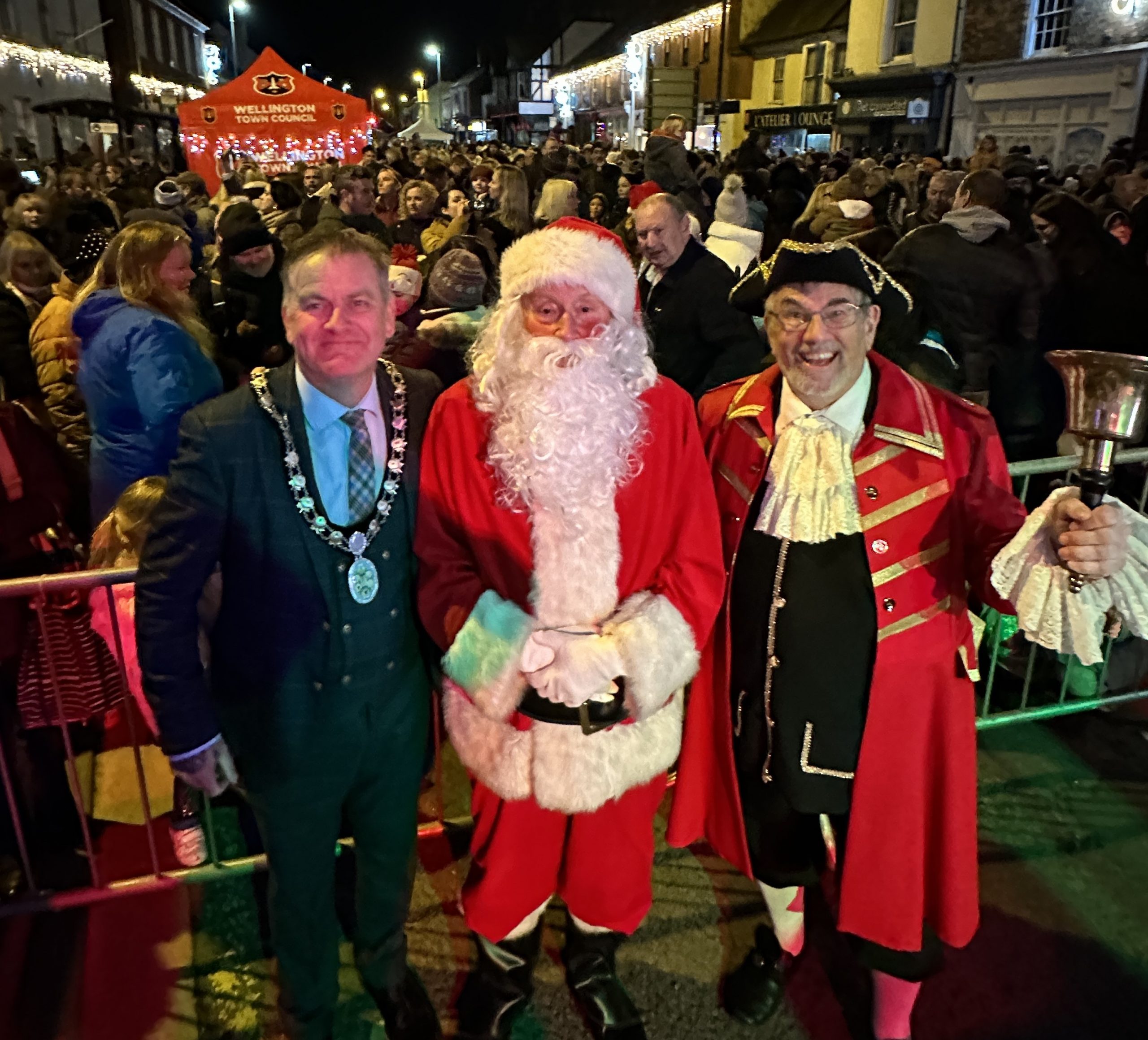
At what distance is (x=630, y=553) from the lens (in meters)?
2.39

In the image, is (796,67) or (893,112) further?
(796,67)

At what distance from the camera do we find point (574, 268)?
91.1 inches

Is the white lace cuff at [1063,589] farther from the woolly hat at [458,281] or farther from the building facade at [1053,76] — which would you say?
the building facade at [1053,76]

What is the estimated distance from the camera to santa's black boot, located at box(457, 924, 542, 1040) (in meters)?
2.73

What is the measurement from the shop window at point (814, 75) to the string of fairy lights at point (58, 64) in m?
18.7

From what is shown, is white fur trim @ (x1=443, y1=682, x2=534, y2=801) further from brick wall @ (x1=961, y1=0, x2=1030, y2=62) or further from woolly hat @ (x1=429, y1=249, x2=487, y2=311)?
brick wall @ (x1=961, y1=0, x2=1030, y2=62)

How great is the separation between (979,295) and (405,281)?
A: 310cm

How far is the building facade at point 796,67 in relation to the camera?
27172 millimetres

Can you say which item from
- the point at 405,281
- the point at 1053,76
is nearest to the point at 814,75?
the point at 1053,76

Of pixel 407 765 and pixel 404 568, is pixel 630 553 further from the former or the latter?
pixel 407 765

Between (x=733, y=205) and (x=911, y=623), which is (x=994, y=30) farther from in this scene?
(x=911, y=623)

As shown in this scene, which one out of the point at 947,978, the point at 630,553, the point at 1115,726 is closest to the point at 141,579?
the point at 630,553

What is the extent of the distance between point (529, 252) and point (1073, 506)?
1.45 metres

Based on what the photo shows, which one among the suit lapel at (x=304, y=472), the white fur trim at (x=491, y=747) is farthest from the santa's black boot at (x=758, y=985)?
the suit lapel at (x=304, y=472)
